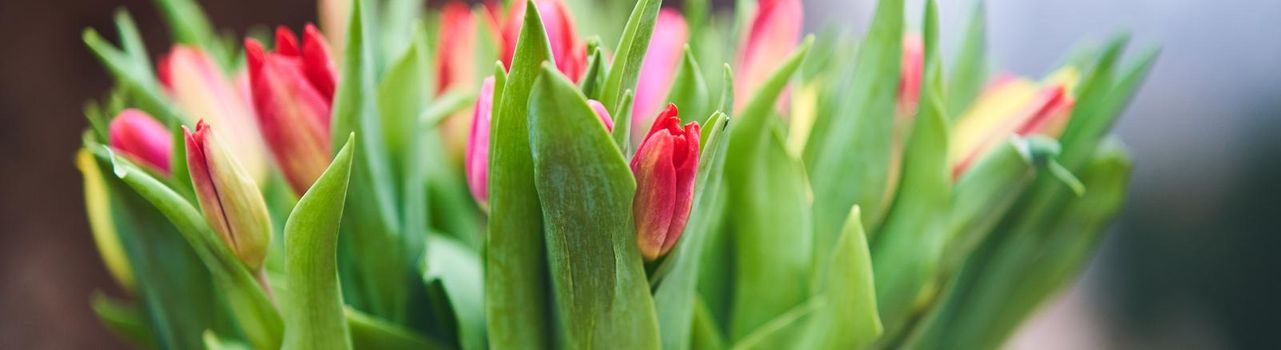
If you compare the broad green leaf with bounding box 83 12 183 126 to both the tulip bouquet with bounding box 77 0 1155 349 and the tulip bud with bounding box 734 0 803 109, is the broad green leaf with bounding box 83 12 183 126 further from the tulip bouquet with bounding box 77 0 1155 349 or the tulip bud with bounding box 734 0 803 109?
the tulip bud with bounding box 734 0 803 109

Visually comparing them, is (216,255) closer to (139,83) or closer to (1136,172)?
(139,83)

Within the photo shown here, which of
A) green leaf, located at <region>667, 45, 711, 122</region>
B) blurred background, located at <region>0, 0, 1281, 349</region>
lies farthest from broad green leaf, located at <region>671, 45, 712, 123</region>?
blurred background, located at <region>0, 0, 1281, 349</region>

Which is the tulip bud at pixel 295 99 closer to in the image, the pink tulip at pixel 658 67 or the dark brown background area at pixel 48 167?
the pink tulip at pixel 658 67

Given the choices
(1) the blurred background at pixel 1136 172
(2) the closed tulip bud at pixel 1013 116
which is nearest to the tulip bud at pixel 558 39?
(2) the closed tulip bud at pixel 1013 116

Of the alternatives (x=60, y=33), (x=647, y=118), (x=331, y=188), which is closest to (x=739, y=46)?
(x=647, y=118)

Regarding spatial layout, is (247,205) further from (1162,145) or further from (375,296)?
(1162,145)

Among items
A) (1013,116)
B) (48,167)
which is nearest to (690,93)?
(1013,116)
